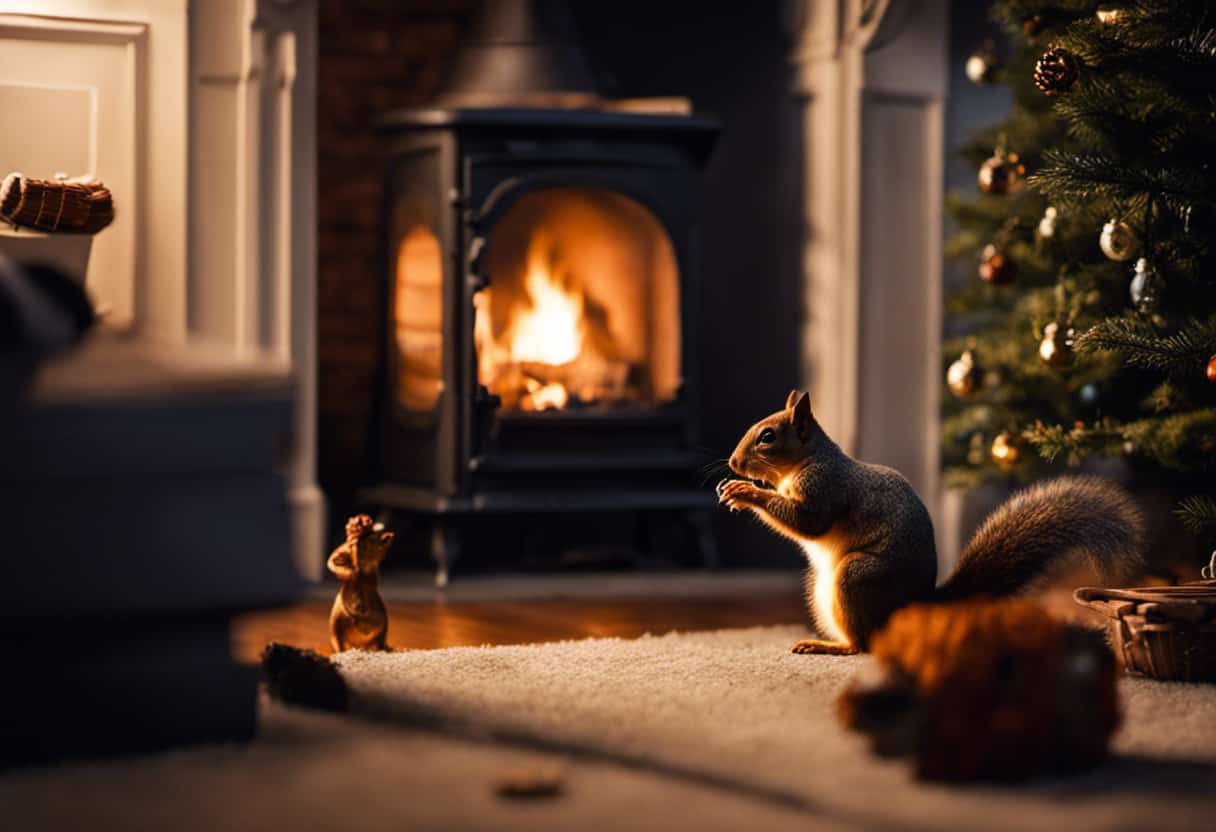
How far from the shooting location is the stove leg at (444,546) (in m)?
4.89

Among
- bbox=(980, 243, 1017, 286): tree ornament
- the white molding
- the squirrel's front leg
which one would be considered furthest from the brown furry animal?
the white molding

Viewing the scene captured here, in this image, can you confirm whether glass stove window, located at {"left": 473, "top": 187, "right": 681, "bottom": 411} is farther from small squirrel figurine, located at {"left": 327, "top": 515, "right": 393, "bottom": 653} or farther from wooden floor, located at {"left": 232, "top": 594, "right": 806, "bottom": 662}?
small squirrel figurine, located at {"left": 327, "top": 515, "right": 393, "bottom": 653}

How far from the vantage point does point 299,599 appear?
2.60 m

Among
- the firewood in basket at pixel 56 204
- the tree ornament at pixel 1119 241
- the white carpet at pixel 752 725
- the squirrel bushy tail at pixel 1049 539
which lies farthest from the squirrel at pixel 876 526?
the firewood in basket at pixel 56 204

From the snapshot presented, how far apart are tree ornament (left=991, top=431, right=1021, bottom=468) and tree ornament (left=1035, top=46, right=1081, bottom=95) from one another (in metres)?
1.08

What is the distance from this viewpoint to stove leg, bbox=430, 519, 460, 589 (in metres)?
4.89

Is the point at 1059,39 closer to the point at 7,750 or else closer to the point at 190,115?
the point at 190,115

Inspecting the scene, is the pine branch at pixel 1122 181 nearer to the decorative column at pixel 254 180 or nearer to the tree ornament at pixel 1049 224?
the tree ornament at pixel 1049 224

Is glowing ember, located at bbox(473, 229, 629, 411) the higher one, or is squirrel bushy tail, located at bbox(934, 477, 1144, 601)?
glowing ember, located at bbox(473, 229, 629, 411)

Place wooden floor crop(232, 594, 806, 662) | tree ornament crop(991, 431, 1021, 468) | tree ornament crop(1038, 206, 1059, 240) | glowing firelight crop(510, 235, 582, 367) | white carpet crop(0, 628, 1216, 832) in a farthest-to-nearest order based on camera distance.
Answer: glowing firelight crop(510, 235, 582, 367), tree ornament crop(991, 431, 1021, 468), tree ornament crop(1038, 206, 1059, 240), wooden floor crop(232, 594, 806, 662), white carpet crop(0, 628, 1216, 832)

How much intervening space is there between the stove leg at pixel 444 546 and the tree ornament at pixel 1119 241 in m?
1.97

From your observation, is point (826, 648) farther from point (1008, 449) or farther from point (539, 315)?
point (539, 315)

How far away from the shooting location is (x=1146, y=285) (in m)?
3.81

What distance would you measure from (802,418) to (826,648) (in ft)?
1.55
